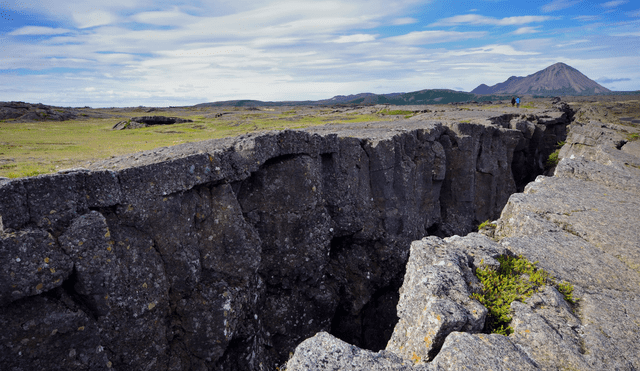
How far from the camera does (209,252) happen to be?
407 inches

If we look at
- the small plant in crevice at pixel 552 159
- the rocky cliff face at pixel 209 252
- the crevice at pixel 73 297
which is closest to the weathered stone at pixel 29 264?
the rocky cliff face at pixel 209 252

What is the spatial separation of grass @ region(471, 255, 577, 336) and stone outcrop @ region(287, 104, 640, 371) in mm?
132

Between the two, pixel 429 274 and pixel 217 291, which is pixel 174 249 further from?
pixel 429 274

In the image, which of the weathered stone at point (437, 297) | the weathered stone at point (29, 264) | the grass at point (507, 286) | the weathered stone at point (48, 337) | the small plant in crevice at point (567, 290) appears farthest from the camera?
the weathered stone at point (48, 337)

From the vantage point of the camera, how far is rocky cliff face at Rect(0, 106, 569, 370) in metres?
7.45

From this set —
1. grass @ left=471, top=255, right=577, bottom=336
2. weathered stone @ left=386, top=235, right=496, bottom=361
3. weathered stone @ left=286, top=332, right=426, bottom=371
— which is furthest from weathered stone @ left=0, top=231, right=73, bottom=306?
grass @ left=471, top=255, right=577, bottom=336

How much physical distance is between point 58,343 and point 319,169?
358 inches

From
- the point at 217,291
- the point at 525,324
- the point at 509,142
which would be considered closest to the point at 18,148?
the point at 217,291

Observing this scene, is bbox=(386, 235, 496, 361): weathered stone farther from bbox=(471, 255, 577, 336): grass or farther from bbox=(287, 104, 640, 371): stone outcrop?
bbox=(471, 255, 577, 336): grass

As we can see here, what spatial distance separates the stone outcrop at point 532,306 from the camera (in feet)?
16.7

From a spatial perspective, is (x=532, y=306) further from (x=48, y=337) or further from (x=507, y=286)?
(x=48, y=337)

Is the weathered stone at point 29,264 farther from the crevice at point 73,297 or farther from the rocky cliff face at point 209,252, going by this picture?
the crevice at point 73,297

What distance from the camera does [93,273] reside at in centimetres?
791

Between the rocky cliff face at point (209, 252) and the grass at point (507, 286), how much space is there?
6862 millimetres
